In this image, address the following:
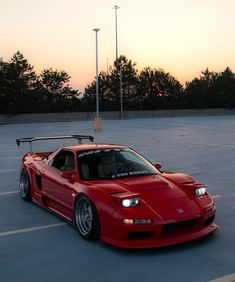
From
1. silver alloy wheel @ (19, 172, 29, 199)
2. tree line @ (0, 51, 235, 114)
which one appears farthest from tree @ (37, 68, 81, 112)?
silver alloy wheel @ (19, 172, 29, 199)

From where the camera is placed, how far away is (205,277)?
4.59m

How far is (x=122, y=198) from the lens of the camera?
17.9ft

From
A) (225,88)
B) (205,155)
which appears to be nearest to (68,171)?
(205,155)

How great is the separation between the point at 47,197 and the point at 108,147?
1.24m

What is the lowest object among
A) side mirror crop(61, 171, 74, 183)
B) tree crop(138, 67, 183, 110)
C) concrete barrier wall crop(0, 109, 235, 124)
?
concrete barrier wall crop(0, 109, 235, 124)

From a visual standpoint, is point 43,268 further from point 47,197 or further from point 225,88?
point 225,88

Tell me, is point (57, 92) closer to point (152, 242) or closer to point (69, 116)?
point (69, 116)

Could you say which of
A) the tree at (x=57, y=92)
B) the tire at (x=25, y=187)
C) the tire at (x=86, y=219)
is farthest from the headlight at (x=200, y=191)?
the tree at (x=57, y=92)

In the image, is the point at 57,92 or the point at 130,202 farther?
Result: the point at 57,92

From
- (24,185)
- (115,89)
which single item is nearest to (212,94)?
(115,89)

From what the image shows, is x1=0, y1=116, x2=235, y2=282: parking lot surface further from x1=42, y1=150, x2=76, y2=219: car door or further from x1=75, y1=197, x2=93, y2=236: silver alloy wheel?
x1=42, y1=150, x2=76, y2=219: car door

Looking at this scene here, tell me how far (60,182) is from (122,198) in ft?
4.89

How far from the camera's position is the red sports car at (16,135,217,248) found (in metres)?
5.27

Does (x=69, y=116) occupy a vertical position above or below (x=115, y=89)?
below
